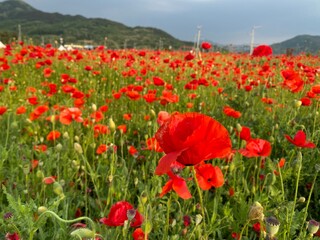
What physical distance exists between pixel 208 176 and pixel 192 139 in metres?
0.41

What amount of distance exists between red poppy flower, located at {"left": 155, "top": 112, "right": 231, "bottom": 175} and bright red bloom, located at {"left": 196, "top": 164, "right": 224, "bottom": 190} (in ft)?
1.07

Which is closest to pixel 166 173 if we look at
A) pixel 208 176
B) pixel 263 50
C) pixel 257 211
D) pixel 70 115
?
pixel 208 176

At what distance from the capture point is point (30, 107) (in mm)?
3791

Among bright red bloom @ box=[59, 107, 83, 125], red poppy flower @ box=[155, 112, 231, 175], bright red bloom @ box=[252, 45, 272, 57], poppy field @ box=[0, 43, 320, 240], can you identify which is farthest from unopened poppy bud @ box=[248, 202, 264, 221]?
bright red bloom @ box=[252, 45, 272, 57]

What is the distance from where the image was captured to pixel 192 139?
0.83 meters

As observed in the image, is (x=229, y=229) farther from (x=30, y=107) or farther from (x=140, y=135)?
(x=30, y=107)

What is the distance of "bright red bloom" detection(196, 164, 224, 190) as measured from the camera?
1194 mm

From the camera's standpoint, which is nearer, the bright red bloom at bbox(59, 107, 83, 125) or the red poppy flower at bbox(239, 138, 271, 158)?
the red poppy flower at bbox(239, 138, 271, 158)

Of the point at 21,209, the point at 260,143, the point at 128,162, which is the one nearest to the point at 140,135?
the point at 128,162

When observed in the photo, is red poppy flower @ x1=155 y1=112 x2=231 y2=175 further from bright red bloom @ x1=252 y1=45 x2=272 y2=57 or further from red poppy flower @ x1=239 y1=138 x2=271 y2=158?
bright red bloom @ x1=252 y1=45 x2=272 y2=57

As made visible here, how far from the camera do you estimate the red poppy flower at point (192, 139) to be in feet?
2.75

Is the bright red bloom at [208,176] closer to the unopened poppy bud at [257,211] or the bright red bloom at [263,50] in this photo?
the unopened poppy bud at [257,211]

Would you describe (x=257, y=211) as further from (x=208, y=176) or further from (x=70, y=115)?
(x=70, y=115)

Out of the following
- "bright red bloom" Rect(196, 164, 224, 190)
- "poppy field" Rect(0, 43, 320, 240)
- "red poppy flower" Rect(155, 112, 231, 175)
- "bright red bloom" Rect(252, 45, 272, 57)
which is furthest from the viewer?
"bright red bloom" Rect(252, 45, 272, 57)
